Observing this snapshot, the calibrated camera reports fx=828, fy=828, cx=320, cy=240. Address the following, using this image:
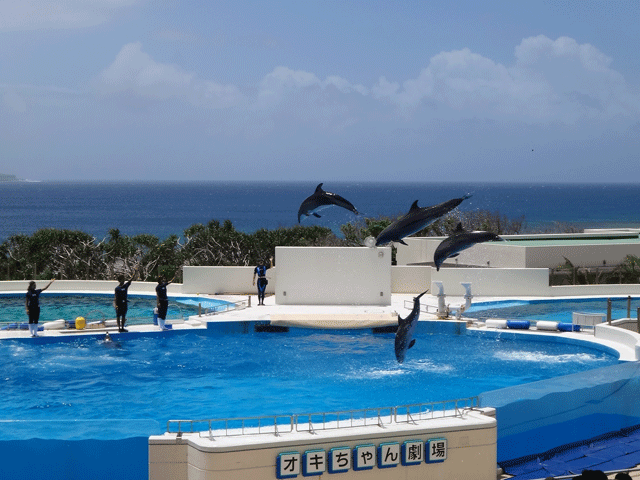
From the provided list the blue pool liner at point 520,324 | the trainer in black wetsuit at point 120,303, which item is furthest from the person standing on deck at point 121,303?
the blue pool liner at point 520,324

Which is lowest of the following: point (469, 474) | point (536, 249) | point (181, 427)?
point (469, 474)

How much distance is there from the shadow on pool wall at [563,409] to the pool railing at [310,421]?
592 millimetres

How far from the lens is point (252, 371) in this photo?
13.0 meters

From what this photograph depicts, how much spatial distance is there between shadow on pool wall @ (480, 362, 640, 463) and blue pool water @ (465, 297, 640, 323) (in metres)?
6.16

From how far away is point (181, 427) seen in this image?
25.3 ft

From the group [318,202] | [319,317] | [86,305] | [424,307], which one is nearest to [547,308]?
[424,307]

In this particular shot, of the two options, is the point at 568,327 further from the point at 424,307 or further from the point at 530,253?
the point at 530,253

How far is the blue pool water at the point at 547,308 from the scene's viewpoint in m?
16.6

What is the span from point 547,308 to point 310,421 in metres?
11.0

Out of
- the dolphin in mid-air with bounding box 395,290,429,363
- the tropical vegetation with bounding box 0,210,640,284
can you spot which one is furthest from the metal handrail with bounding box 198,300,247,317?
the dolphin in mid-air with bounding box 395,290,429,363

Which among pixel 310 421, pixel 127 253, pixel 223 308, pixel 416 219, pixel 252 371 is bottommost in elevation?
pixel 252 371

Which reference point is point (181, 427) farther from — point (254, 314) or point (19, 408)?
point (254, 314)

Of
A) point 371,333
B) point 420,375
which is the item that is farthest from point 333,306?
point 420,375

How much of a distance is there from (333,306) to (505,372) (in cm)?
498
